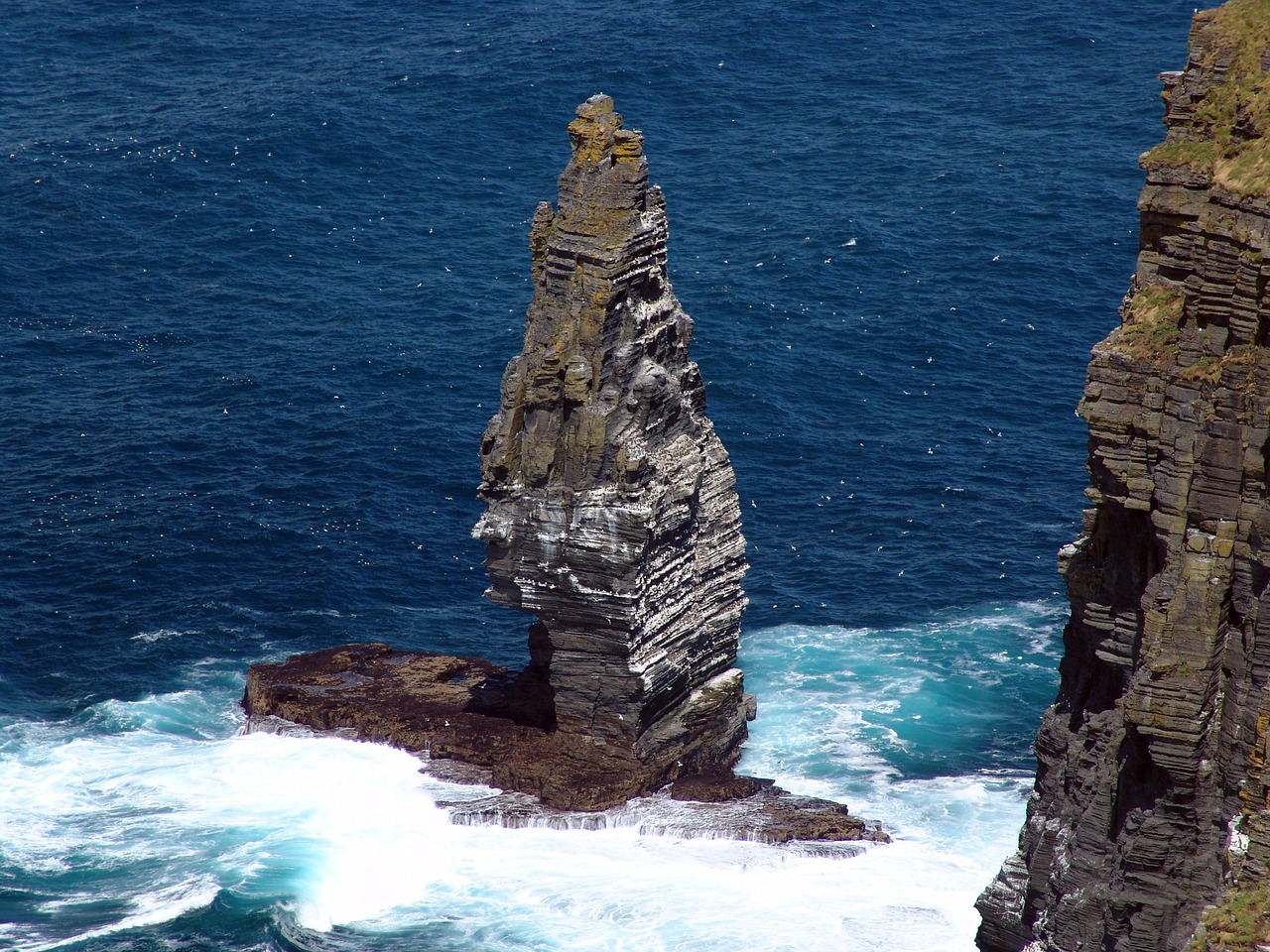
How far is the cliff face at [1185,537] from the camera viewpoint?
4053 centimetres

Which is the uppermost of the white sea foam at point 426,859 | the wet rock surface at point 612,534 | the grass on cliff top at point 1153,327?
the grass on cliff top at point 1153,327

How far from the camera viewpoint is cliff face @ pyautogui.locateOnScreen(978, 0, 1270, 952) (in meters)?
40.5

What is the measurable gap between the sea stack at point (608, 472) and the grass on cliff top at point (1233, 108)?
3916cm

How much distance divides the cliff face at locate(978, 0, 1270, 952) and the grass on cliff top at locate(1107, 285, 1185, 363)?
0.04 meters

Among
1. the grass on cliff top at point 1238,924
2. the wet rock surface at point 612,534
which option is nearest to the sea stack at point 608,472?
the wet rock surface at point 612,534

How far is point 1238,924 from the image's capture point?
3538 centimetres

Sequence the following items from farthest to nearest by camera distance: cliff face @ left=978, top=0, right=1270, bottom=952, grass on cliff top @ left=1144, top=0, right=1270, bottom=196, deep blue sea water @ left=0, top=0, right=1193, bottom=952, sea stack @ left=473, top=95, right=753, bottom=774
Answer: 1. sea stack @ left=473, top=95, right=753, bottom=774
2. deep blue sea water @ left=0, top=0, right=1193, bottom=952
3. grass on cliff top @ left=1144, top=0, right=1270, bottom=196
4. cliff face @ left=978, top=0, right=1270, bottom=952

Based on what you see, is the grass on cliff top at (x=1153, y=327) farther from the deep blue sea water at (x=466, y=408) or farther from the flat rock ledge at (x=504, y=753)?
the flat rock ledge at (x=504, y=753)

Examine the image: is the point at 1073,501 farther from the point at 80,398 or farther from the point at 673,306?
the point at 80,398

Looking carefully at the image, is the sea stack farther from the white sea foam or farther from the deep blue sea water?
the deep blue sea water

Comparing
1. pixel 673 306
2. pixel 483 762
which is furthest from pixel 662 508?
pixel 483 762

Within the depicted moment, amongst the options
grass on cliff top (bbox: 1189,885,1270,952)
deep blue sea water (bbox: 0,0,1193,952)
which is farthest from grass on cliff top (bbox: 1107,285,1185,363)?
deep blue sea water (bbox: 0,0,1193,952)

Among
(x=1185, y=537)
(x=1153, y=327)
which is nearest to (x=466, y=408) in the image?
(x=1153, y=327)

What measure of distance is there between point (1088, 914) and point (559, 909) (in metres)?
34.4
